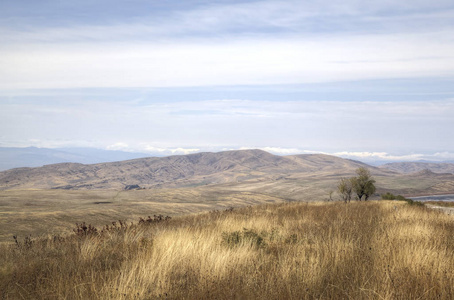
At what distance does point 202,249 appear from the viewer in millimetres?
7543

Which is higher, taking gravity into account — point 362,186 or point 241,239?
point 241,239

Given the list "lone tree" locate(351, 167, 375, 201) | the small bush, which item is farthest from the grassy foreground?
"lone tree" locate(351, 167, 375, 201)

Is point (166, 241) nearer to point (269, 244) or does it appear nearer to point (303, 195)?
point (269, 244)

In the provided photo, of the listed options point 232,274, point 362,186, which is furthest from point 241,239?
point 362,186

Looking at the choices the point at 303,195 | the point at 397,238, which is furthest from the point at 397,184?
the point at 397,238

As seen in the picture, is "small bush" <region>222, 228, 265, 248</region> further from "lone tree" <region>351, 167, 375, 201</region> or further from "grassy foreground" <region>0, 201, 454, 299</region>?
"lone tree" <region>351, 167, 375, 201</region>

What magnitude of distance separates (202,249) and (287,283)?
2809mm

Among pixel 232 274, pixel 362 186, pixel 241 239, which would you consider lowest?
pixel 362 186

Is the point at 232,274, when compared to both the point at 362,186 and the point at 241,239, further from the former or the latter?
the point at 362,186

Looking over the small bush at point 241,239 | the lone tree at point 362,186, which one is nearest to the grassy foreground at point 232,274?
the small bush at point 241,239

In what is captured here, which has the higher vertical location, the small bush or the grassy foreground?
the grassy foreground

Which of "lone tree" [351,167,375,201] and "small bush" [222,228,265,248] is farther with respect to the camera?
"lone tree" [351,167,375,201]

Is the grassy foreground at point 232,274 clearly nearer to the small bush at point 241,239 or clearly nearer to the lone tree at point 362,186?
the small bush at point 241,239

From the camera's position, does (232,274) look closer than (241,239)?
Yes
